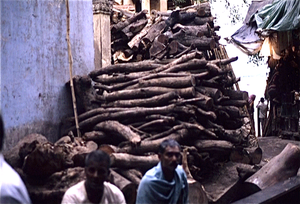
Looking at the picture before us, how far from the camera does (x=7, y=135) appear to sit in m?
6.61

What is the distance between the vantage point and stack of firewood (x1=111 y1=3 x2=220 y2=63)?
30.7 ft

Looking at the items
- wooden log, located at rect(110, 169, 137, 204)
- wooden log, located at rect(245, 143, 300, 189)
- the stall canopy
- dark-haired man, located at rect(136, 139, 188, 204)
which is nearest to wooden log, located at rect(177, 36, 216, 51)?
wooden log, located at rect(245, 143, 300, 189)

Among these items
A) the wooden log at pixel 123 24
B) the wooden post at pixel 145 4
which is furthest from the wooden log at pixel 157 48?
the wooden post at pixel 145 4

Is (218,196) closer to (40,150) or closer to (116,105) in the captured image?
(116,105)

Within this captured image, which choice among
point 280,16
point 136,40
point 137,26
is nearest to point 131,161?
point 136,40

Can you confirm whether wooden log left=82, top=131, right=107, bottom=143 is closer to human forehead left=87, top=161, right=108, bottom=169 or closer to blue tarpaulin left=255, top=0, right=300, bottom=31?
human forehead left=87, top=161, right=108, bottom=169

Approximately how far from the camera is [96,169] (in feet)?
12.8

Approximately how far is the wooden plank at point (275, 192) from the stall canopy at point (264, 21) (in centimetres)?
533

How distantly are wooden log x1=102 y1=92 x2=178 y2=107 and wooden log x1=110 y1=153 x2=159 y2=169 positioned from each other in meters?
1.17

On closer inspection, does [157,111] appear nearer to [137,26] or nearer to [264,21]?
[137,26]

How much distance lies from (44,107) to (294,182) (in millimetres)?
4569

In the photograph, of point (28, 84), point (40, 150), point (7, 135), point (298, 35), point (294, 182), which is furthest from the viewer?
point (298, 35)

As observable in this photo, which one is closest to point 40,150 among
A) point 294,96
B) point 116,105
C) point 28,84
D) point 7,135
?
point 7,135

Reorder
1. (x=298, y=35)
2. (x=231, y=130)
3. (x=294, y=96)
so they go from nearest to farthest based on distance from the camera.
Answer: (x=231, y=130) < (x=298, y=35) < (x=294, y=96)
